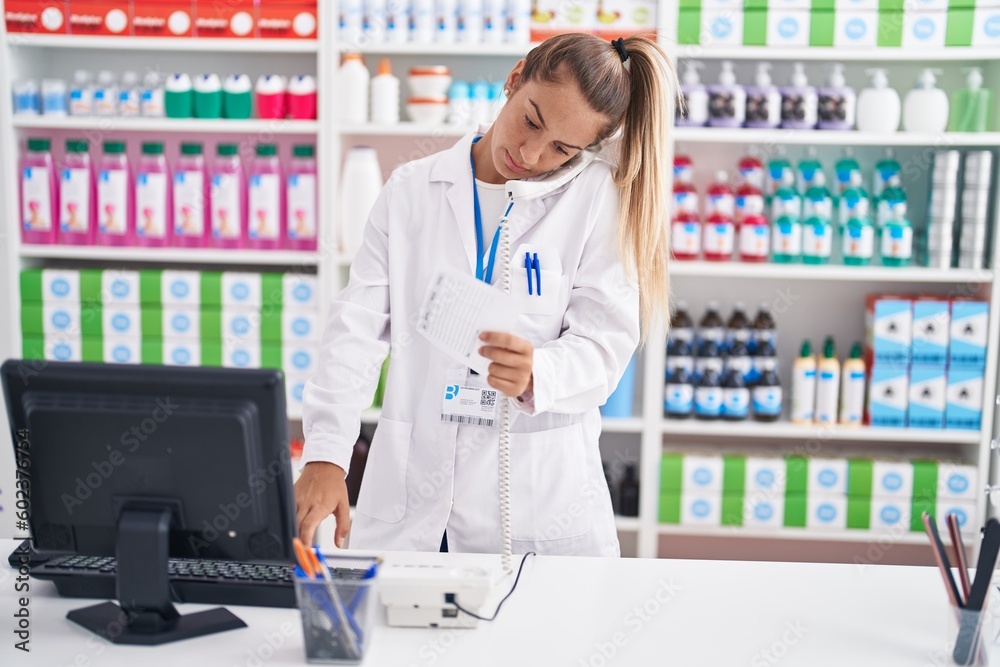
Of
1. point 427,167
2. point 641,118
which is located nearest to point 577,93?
point 641,118

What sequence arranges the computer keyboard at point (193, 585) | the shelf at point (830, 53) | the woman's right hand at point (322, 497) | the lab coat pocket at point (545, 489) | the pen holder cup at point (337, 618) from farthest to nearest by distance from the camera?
the shelf at point (830, 53)
the lab coat pocket at point (545, 489)
the woman's right hand at point (322, 497)
the computer keyboard at point (193, 585)
the pen holder cup at point (337, 618)

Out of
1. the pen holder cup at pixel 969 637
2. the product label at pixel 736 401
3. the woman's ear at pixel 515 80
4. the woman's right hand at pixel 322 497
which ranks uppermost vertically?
the woman's ear at pixel 515 80

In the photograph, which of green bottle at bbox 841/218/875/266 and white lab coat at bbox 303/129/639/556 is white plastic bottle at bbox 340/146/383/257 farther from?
green bottle at bbox 841/218/875/266

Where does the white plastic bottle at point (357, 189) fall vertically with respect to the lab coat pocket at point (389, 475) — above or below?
above

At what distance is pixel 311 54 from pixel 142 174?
0.67 metres

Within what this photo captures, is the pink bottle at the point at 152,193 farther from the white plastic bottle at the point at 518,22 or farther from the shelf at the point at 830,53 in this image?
the shelf at the point at 830,53

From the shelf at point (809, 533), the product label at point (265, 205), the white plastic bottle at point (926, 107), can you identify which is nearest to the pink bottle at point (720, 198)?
the white plastic bottle at point (926, 107)

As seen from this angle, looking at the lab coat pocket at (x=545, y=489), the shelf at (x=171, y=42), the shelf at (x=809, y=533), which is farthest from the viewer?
the shelf at (x=809, y=533)

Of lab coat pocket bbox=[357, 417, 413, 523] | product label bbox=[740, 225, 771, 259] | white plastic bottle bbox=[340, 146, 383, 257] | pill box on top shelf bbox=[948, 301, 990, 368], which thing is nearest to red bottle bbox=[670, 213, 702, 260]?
product label bbox=[740, 225, 771, 259]

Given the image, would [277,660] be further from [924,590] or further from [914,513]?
[914,513]

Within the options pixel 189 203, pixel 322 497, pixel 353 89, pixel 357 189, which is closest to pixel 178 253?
pixel 189 203

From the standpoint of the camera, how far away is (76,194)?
2943 mm

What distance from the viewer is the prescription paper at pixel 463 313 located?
127 cm

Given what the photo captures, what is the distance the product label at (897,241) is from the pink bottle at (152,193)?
2194mm
